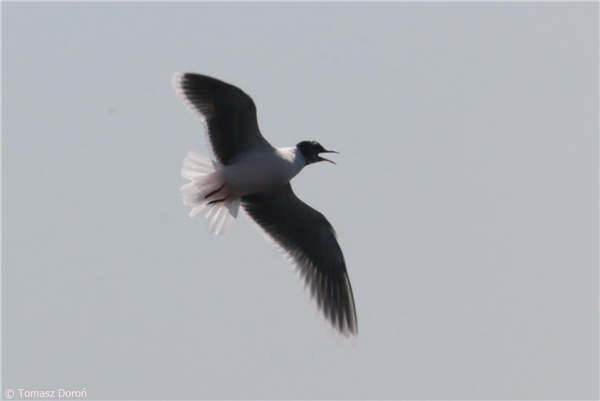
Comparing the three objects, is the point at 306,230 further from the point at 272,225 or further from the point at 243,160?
the point at 243,160

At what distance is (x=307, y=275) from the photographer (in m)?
8.93

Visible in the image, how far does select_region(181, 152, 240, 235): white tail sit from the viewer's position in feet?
26.2

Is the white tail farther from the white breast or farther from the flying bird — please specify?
the white breast

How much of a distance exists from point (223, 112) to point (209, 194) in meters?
0.82

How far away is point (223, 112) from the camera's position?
801cm

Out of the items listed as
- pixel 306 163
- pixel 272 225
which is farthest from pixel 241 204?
pixel 306 163

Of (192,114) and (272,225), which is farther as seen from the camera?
(272,225)

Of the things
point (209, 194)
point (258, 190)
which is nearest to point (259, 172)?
point (258, 190)

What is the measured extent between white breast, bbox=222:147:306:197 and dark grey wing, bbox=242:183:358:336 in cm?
65

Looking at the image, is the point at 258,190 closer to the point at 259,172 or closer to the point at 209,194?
the point at 259,172

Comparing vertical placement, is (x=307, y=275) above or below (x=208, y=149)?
below

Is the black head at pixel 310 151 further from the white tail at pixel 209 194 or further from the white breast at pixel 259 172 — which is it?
the white tail at pixel 209 194

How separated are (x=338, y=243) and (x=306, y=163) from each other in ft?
3.38

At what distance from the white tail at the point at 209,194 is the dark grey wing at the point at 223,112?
0.84 feet
